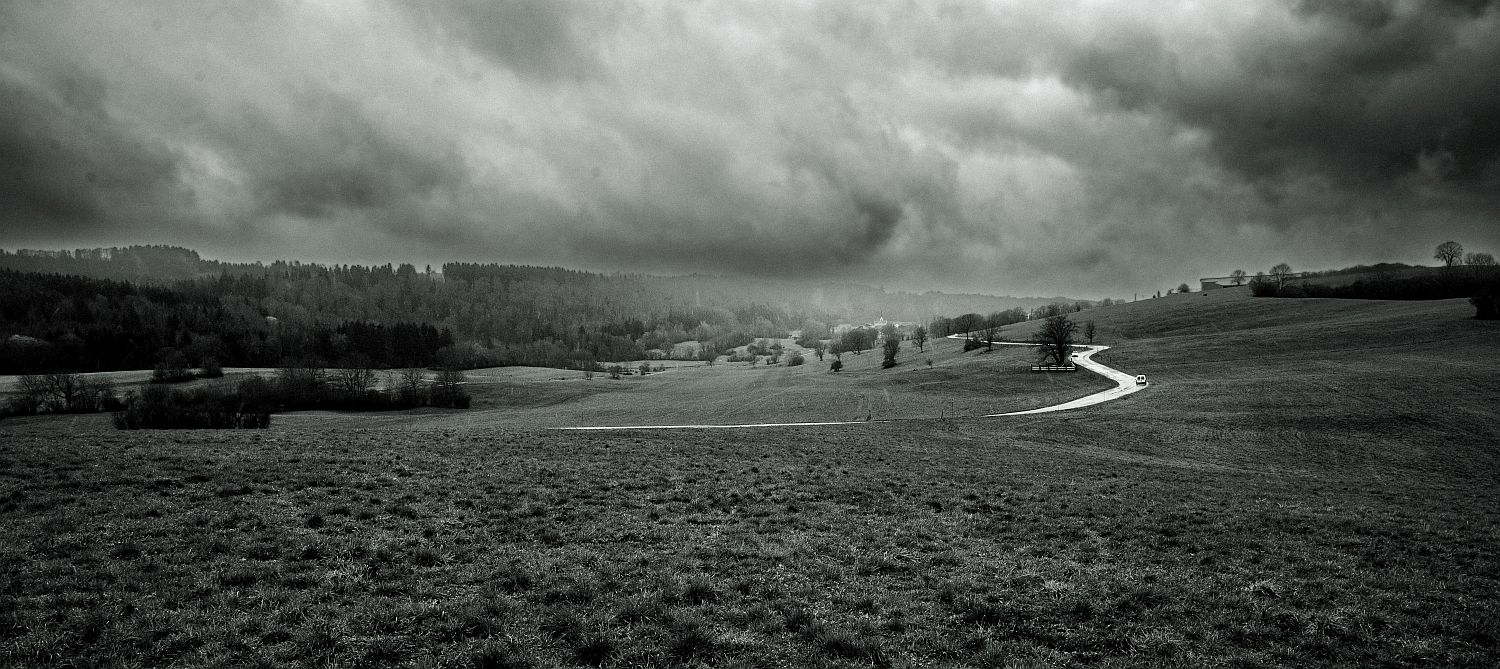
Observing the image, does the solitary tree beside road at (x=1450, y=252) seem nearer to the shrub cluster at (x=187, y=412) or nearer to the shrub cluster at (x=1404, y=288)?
the shrub cluster at (x=1404, y=288)

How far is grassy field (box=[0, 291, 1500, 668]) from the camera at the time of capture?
29.9 ft

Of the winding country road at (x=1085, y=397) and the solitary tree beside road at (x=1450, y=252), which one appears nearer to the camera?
the winding country road at (x=1085, y=397)

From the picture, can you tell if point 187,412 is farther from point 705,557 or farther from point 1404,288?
point 1404,288

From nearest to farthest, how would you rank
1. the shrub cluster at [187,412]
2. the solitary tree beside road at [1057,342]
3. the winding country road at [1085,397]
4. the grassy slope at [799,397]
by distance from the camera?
the winding country road at [1085,397], the shrub cluster at [187,412], the grassy slope at [799,397], the solitary tree beside road at [1057,342]

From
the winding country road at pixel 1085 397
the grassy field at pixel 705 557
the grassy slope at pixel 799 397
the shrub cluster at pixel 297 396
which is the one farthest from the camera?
the shrub cluster at pixel 297 396

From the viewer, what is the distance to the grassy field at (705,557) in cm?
910

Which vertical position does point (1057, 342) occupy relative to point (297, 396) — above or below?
above

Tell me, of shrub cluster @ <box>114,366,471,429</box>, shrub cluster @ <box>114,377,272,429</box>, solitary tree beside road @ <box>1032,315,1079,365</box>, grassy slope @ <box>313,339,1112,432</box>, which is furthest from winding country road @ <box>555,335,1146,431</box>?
shrub cluster @ <box>114,366,471,429</box>

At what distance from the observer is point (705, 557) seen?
531 inches

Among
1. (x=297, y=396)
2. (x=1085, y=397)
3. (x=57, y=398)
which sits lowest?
(x=1085, y=397)

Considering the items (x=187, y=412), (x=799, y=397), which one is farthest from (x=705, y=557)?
(x=187, y=412)

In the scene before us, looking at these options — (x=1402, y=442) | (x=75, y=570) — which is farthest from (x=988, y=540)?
(x=1402, y=442)

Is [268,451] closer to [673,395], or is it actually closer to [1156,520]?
[1156,520]

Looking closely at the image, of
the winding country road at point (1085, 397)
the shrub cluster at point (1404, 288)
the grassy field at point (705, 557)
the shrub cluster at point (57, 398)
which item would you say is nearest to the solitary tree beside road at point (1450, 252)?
the shrub cluster at point (1404, 288)
